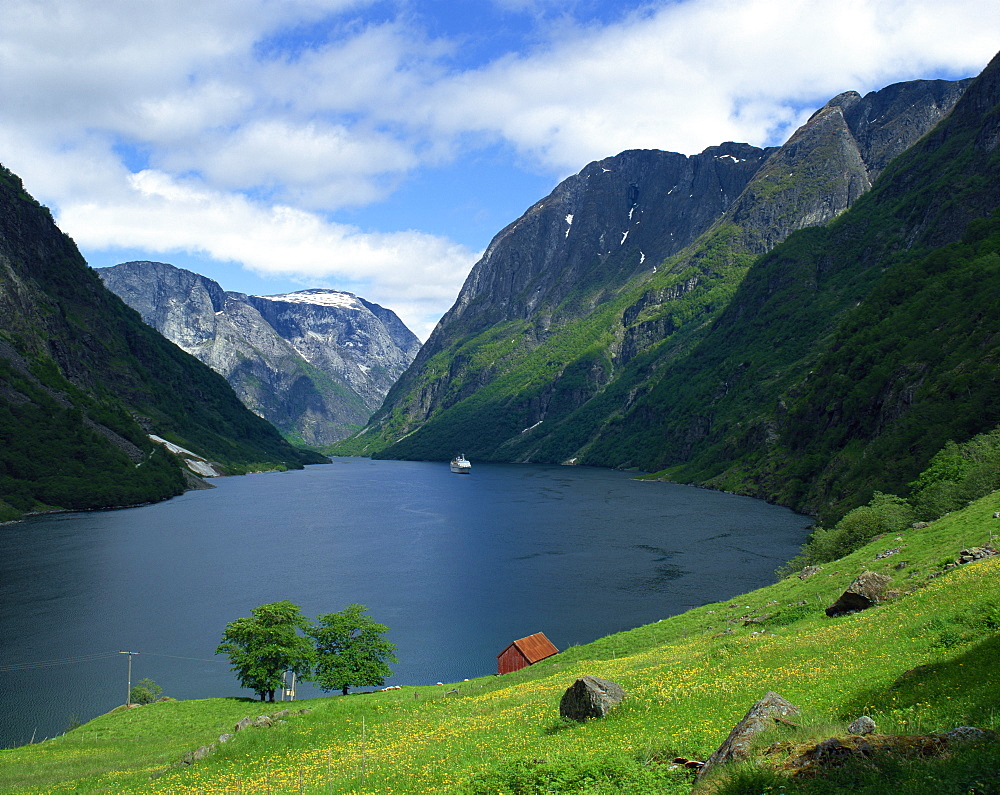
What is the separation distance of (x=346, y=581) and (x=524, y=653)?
49.9 meters

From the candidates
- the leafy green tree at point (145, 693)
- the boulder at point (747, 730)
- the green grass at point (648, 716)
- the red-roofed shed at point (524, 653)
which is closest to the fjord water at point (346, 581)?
the leafy green tree at point (145, 693)

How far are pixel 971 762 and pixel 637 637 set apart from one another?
154 ft

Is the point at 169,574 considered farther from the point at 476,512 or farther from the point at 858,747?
the point at 858,747

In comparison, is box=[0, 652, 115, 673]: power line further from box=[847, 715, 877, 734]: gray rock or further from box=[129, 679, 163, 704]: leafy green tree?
box=[847, 715, 877, 734]: gray rock

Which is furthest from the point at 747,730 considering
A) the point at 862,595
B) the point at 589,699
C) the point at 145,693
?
the point at 145,693

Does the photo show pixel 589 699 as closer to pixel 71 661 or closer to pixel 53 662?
pixel 71 661

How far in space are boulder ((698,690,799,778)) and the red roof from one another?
43.9 meters

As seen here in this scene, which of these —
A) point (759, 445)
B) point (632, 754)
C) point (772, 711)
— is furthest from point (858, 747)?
point (759, 445)

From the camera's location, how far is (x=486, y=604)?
86.4 metres

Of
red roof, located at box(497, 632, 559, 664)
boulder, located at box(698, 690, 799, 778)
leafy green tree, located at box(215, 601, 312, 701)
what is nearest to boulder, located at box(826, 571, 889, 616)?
boulder, located at box(698, 690, 799, 778)

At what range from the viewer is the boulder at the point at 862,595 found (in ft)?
121

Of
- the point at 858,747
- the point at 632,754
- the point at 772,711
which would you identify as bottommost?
the point at 632,754

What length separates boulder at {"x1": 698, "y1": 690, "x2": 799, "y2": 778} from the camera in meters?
14.7

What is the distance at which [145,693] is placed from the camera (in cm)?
5716
